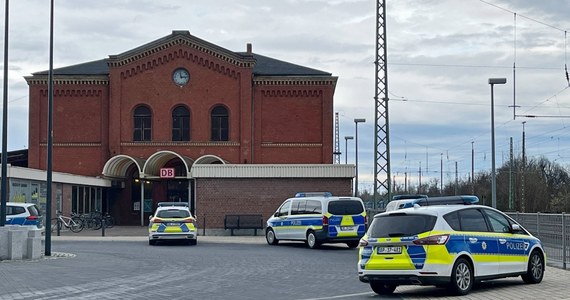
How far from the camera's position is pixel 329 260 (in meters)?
24.1

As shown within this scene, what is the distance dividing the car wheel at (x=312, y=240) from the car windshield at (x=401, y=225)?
1471 cm

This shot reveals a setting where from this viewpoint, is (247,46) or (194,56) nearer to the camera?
(194,56)

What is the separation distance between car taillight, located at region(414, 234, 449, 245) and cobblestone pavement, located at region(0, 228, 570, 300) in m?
0.98

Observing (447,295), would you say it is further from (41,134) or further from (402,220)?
(41,134)

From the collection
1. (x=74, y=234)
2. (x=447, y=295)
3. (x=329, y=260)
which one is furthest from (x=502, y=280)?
(x=74, y=234)

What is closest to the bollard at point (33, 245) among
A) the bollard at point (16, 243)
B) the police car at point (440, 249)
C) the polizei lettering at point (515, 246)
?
the bollard at point (16, 243)

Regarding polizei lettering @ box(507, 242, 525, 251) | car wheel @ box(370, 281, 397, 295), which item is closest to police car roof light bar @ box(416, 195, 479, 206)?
polizei lettering @ box(507, 242, 525, 251)

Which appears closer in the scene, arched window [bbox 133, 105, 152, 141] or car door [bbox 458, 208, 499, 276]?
car door [bbox 458, 208, 499, 276]

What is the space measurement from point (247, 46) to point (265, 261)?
124ft

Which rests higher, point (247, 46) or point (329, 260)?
point (247, 46)

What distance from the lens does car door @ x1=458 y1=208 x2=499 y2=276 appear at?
1466 centimetres

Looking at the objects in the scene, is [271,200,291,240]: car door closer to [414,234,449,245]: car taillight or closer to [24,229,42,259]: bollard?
[24,229,42,259]: bollard

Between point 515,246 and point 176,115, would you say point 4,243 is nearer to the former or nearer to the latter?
point 515,246

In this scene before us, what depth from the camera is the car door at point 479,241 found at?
48.1ft
